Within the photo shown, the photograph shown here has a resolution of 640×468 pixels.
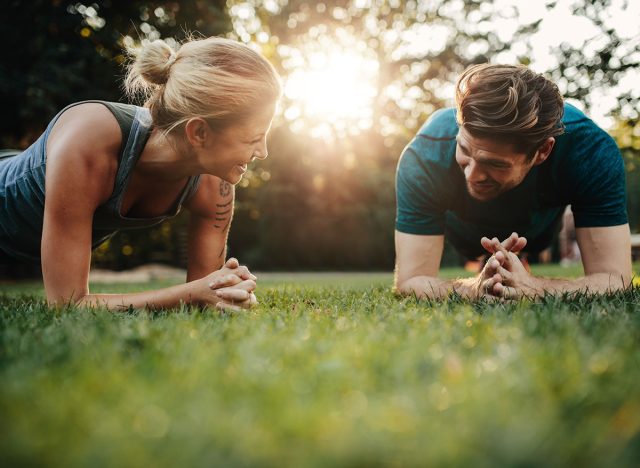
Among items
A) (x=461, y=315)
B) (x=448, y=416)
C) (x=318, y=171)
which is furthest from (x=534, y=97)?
(x=318, y=171)

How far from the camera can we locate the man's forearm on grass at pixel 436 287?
3.15 metres

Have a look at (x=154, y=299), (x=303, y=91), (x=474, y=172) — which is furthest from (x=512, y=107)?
(x=303, y=91)

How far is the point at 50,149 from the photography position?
2.93 meters

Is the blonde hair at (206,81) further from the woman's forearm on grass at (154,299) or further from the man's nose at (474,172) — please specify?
the man's nose at (474,172)

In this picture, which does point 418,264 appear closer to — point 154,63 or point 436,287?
→ point 436,287

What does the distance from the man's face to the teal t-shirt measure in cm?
24

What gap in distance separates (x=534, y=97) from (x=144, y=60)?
2.29 metres

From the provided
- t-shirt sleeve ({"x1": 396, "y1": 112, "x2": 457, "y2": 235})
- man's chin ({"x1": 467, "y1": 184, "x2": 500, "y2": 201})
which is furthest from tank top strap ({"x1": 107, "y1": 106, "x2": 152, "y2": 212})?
man's chin ({"x1": 467, "y1": 184, "x2": 500, "y2": 201})

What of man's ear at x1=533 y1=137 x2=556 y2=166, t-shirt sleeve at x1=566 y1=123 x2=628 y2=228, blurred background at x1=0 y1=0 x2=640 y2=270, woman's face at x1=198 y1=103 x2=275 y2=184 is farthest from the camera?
blurred background at x1=0 y1=0 x2=640 y2=270

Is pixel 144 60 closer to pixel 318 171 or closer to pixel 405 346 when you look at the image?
pixel 405 346

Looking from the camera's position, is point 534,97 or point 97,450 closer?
point 97,450

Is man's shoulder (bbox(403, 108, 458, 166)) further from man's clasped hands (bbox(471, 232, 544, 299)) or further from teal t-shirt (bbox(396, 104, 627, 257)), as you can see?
man's clasped hands (bbox(471, 232, 544, 299))

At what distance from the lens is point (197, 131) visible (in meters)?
2.93

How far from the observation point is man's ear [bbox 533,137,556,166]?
10.5 ft
